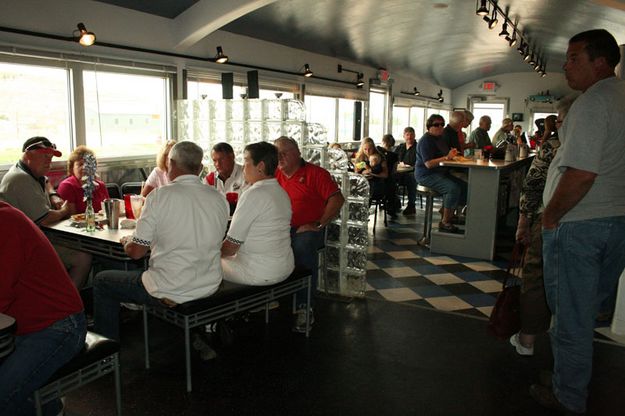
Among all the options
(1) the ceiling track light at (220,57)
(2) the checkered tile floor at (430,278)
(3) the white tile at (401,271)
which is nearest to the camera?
(2) the checkered tile floor at (430,278)

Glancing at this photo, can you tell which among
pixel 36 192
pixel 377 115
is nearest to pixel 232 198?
pixel 36 192

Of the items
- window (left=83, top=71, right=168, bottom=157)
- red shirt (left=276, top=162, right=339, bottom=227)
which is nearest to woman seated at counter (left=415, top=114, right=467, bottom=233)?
red shirt (left=276, top=162, right=339, bottom=227)

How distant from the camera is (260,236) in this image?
116 inches

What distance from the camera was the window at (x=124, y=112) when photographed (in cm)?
572

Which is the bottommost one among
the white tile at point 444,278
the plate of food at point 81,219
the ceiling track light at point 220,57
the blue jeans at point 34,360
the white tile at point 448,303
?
the white tile at point 448,303

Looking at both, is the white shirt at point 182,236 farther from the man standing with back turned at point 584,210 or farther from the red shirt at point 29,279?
the man standing with back turned at point 584,210

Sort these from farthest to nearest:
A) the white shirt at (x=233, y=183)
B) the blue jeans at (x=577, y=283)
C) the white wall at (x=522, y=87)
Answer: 1. the white wall at (x=522, y=87)
2. the white shirt at (x=233, y=183)
3. the blue jeans at (x=577, y=283)

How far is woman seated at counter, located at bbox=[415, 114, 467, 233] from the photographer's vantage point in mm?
6000

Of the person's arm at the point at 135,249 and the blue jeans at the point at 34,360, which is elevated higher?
the person's arm at the point at 135,249

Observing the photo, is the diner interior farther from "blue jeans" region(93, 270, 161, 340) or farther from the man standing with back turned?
the man standing with back turned

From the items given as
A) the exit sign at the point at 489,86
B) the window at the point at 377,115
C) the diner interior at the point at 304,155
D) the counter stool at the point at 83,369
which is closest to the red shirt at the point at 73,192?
the diner interior at the point at 304,155

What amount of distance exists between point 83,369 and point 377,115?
1099cm

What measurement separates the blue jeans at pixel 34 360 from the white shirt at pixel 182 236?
0.61 meters

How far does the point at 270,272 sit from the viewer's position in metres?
3.02
